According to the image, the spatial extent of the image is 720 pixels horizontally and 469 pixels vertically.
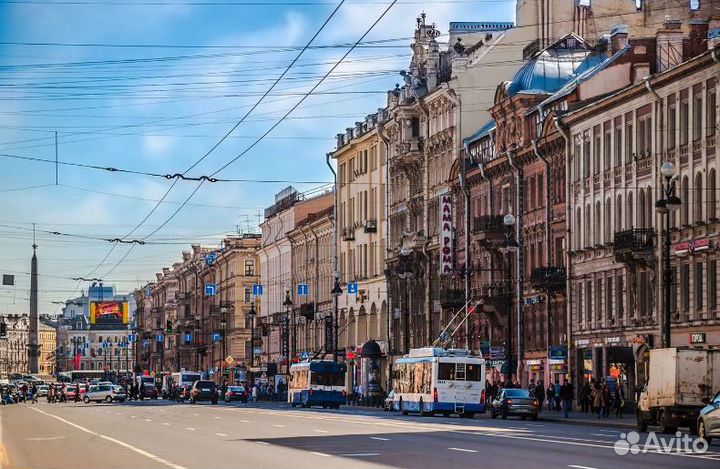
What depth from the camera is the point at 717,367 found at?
146 feet

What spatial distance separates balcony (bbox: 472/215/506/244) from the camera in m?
78.9

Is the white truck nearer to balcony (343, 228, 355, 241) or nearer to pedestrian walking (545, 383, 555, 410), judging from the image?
pedestrian walking (545, 383, 555, 410)

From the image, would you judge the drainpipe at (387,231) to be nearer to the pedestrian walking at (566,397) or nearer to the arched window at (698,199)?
the pedestrian walking at (566,397)

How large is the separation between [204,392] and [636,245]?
4565 cm

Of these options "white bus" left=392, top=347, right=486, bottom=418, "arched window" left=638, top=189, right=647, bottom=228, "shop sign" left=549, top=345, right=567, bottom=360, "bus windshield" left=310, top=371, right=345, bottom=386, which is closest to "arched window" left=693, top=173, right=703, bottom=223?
"arched window" left=638, top=189, right=647, bottom=228

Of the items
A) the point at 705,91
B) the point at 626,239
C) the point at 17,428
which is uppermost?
the point at 705,91

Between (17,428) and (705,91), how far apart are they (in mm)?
25456

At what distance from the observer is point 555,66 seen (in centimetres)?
7819

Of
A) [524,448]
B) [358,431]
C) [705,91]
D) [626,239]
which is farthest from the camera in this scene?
[626,239]

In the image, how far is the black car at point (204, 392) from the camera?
100 m

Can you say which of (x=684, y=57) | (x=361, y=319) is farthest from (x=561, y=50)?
(x=361, y=319)

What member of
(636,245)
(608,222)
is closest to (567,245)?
(608,222)

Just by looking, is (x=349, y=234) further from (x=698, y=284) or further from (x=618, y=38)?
(x=698, y=284)

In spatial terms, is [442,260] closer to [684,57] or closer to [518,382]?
[518,382]
